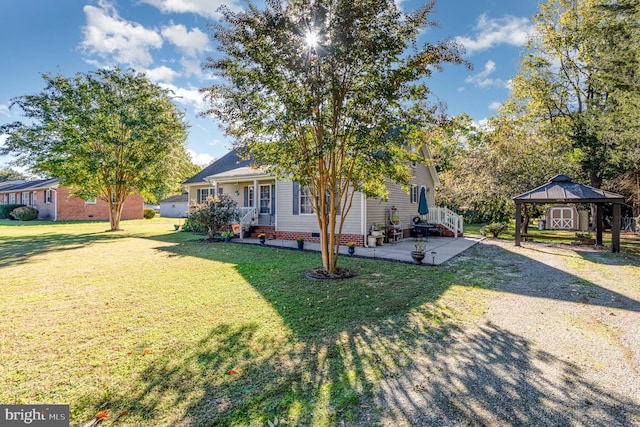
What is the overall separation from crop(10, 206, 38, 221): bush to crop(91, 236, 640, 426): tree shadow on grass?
34.2 meters

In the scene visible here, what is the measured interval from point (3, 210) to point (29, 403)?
3999cm

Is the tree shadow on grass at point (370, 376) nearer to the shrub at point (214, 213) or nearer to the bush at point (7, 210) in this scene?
the shrub at point (214, 213)

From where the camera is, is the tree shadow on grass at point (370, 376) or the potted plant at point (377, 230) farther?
the potted plant at point (377, 230)

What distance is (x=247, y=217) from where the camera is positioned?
49.6 ft

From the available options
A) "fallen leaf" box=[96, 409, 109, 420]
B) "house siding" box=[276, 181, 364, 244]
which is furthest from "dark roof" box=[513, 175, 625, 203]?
"fallen leaf" box=[96, 409, 109, 420]

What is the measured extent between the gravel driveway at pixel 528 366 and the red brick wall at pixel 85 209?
32.7 m

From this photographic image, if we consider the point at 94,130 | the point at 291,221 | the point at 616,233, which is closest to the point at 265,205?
the point at 291,221

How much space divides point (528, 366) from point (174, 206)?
A: 44.8 metres

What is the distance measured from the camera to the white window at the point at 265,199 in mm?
15578

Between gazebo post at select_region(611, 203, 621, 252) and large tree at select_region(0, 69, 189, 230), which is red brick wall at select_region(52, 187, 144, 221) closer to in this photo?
large tree at select_region(0, 69, 189, 230)

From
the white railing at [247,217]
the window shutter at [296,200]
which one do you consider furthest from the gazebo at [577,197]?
the white railing at [247,217]

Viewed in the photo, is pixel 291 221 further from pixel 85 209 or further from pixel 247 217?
pixel 85 209

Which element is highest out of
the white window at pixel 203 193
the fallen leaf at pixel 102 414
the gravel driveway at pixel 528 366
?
the white window at pixel 203 193

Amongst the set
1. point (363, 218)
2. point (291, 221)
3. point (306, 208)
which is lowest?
point (291, 221)
